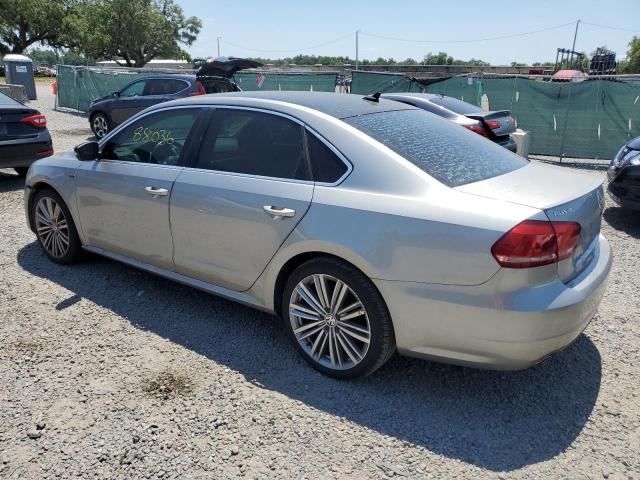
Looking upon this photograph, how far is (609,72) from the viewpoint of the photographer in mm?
30656

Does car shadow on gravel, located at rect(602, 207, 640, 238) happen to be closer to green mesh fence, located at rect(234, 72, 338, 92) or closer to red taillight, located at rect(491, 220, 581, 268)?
red taillight, located at rect(491, 220, 581, 268)

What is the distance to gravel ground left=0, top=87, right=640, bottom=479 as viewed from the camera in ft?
7.89

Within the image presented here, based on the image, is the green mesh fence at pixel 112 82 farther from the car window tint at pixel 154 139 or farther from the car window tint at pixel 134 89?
the car window tint at pixel 154 139

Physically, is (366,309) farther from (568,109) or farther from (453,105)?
(568,109)

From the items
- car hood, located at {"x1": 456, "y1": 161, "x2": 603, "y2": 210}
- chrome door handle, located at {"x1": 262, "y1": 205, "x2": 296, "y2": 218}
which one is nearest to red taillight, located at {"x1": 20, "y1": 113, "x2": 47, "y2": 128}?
chrome door handle, located at {"x1": 262, "y1": 205, "x2": 296, "y2": 218}

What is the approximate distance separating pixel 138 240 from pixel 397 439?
2.43 metres

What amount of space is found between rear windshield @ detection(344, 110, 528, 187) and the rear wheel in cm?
1152

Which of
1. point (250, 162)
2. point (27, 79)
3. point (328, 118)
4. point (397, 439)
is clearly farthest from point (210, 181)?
point (27, 79)

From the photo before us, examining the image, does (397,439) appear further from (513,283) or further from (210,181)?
(210,181)

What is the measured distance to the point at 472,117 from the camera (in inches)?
331

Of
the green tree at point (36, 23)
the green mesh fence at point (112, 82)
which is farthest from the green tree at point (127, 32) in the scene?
the green mesh fence at point (112, 82)

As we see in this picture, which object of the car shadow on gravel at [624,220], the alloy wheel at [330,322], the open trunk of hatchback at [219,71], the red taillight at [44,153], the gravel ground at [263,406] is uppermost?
the open trunk of hatchback at [219,71]

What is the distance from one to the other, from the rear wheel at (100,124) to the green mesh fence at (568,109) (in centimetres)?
883

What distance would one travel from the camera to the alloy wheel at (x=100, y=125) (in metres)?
13.2
